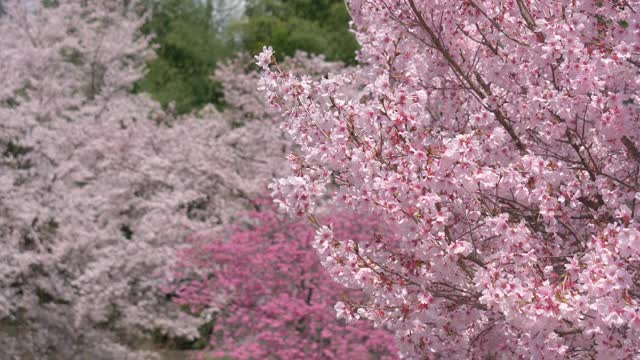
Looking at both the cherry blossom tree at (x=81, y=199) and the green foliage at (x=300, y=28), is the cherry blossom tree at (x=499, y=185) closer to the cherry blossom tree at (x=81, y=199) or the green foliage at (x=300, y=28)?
the cherry blossom tree at (x=81, y=199)

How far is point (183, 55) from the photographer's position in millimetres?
27547

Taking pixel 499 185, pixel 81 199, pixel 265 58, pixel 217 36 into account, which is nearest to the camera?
pixel 499 185

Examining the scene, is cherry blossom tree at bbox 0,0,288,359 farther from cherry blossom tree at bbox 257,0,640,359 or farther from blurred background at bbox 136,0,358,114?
blurred background at bbox 136,0,358,114

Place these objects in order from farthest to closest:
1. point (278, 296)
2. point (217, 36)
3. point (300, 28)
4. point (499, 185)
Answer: point (217, 36) < point (300, 28) < point (278, 296) < point (499, 185)

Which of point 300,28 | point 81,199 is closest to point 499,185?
point 81,199

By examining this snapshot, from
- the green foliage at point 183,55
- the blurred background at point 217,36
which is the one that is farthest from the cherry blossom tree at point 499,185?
the green foliage at point 183,55

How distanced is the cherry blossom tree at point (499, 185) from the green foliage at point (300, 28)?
676 inches

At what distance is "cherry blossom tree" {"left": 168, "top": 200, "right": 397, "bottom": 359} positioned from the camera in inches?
371

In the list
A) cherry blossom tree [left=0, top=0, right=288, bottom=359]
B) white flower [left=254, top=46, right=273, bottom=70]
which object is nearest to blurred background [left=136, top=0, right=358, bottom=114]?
cherry blossom tree [left=0, top=0, right=288, bottom=359]

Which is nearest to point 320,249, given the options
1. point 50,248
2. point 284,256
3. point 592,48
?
point 592,48

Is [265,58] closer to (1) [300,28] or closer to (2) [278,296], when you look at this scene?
(2) [278,296]

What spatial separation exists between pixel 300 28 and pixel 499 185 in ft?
70.0

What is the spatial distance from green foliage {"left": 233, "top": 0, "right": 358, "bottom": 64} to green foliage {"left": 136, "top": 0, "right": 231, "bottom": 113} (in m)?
1.29

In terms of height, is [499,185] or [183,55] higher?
[183,55]
